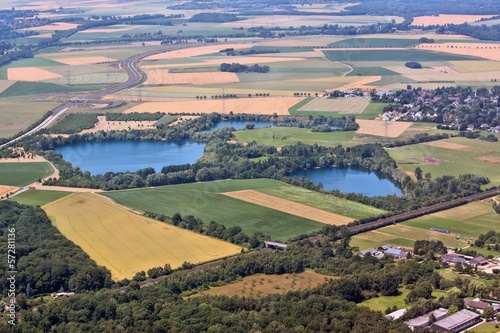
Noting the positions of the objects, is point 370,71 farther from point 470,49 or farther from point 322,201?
point 322,201

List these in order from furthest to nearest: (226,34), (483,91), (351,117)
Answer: (226,34)
(483,91)
(351,117)

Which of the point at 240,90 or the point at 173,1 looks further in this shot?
the point at 173,1

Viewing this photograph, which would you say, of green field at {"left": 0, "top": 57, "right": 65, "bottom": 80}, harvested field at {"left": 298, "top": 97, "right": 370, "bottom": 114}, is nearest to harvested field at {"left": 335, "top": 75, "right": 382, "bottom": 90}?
harvested field at {"left": 298, "top": 97, "right": 370, "bottom": 114}

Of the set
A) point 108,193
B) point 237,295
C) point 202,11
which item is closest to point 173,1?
point 202,11

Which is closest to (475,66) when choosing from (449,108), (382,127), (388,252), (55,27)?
(449,108)

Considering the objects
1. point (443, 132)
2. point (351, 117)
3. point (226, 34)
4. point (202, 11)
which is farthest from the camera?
point (202, 11)

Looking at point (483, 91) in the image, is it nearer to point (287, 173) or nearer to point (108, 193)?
point (287, 173)

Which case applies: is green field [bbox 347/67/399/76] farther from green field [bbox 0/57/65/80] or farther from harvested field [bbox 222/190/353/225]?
harvested field [bbox 222/190/353/225]
